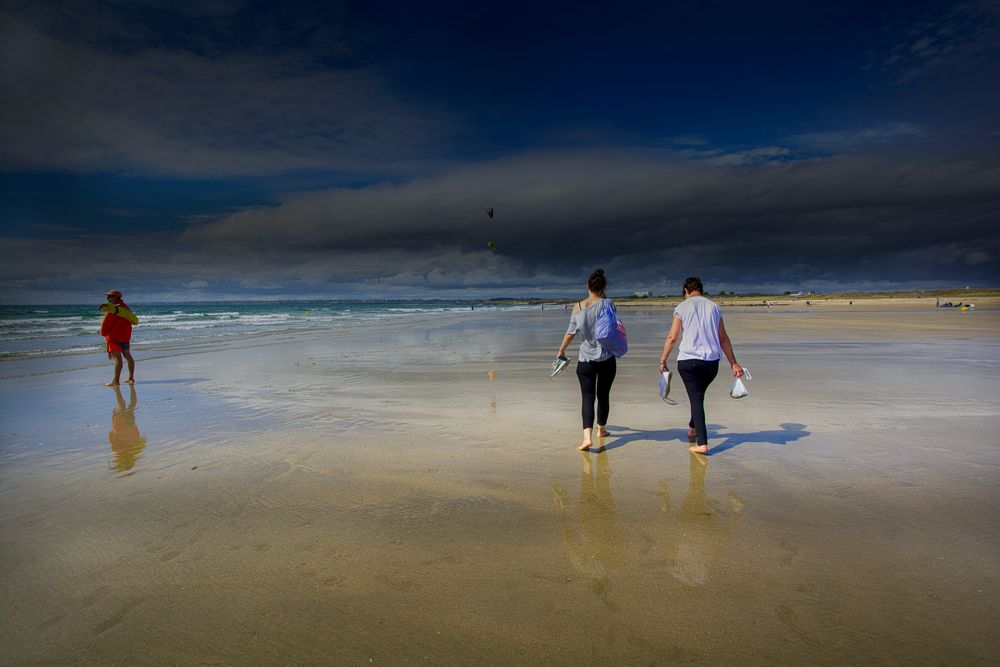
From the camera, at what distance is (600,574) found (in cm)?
349

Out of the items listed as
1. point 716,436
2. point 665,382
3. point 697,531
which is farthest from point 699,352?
point 697,531

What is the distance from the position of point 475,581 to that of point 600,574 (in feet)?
2.92

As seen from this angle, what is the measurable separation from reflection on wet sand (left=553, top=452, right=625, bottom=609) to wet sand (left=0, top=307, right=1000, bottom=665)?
3 centimetres

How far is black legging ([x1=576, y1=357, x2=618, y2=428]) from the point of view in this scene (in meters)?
6.43

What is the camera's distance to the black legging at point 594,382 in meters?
6.43

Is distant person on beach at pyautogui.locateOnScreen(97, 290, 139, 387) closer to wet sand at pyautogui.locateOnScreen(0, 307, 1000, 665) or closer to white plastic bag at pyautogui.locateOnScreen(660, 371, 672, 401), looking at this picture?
wet sand at pyautogui.locateOnScreen(0, 307, 1000, 665)

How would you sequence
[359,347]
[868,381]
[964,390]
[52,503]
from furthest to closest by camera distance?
[359,347] < [868,381] < [964,390] < [52,503]

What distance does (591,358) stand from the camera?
6.41 meters

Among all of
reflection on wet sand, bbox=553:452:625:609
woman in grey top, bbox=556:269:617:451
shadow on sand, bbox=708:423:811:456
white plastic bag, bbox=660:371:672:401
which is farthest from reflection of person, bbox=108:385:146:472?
shadow on sand, bbox=708:423:811:456

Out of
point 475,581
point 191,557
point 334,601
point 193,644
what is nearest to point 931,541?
point 475,581

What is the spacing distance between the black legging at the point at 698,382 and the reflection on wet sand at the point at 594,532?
147 cm

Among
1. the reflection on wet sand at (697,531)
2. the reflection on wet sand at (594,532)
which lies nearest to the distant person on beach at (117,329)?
the reflection on wet sand at (594,532)

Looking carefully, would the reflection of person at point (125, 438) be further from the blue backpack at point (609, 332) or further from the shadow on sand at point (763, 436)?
the shadow on sand at point (763, 436)

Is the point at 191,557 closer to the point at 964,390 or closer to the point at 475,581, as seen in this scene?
the point at 475,581
